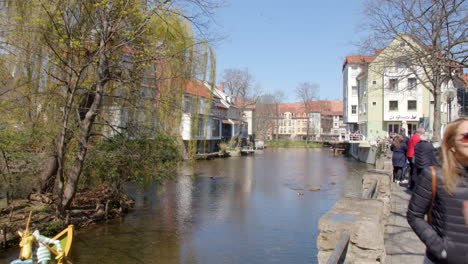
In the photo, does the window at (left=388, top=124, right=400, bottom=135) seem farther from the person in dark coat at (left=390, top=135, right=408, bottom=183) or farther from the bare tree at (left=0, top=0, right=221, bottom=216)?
the bare tree at (left=0, top=0, right=221, bottom=216)

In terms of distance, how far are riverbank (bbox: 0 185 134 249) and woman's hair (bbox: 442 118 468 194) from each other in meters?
11.0

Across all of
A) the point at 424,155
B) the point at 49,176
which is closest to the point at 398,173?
the point at 424,155

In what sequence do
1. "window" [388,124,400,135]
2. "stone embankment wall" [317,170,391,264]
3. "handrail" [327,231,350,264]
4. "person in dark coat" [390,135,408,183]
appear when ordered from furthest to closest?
"window" [388,124,400,135], "person in dark coat" [390,135,408,183], "stone embankment wall" [317,170,391,264], "handrail" [327,231,350,264]

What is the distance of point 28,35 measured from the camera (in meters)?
10.1

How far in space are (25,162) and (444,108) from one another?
146 feet

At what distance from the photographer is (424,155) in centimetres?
798

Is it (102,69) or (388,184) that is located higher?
(102,69)

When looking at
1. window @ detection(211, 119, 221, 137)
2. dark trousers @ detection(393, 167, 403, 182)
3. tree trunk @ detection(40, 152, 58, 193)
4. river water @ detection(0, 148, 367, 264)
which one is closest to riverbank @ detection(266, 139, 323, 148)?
window @ detection(211, 119, 221, 137)

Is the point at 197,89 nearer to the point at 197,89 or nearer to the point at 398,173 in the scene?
the point at 197,89

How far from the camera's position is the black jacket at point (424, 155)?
788 centimetres

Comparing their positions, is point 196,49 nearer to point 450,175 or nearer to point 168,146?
point 168,146

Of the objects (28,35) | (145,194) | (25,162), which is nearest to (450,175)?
(28,35)

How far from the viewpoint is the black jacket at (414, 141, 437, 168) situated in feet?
25.8

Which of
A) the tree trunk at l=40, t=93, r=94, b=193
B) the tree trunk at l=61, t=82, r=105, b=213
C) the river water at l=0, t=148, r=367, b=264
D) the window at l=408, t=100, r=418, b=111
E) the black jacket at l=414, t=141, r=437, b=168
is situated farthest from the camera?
the window at l=408, t=100, r=418, b=111
